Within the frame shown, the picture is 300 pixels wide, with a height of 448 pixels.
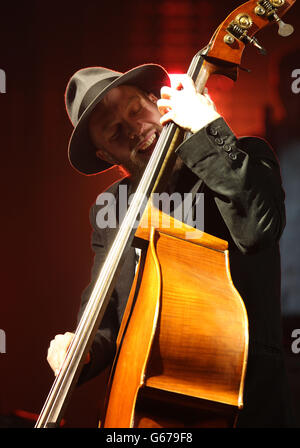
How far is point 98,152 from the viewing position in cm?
157

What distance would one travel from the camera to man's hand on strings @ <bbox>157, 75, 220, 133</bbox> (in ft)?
2.98

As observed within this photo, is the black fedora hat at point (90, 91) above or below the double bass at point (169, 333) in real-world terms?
above

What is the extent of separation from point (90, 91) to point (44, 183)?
2.50 ft

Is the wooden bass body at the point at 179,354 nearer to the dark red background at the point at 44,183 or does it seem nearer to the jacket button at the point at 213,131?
the jacket button at the point at 213,131

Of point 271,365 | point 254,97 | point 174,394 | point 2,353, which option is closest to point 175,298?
point 174,394

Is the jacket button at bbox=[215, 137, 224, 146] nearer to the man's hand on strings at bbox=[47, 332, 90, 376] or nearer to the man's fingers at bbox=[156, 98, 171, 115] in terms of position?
the man's fingers at bbox=[156, 98, 171, 115]

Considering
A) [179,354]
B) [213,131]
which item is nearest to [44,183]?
[213,131]

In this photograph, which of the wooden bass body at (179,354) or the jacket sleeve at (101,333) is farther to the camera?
the jacket sleeve at (101,333)

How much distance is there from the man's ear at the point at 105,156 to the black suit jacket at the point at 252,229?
52 cm

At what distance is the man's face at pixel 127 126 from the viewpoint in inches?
54.6

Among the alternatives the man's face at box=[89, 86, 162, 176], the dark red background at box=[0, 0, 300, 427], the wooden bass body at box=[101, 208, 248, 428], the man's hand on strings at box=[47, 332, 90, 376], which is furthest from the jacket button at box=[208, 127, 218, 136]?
the dark red background at box=[0, 0, 300, 427]

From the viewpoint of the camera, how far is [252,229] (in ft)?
2.87

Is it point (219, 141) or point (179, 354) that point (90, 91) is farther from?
point (179, 354)

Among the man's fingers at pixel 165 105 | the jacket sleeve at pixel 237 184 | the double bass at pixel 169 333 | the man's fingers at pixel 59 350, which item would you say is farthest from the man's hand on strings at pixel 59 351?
the man's fingers at pixel 165 105
